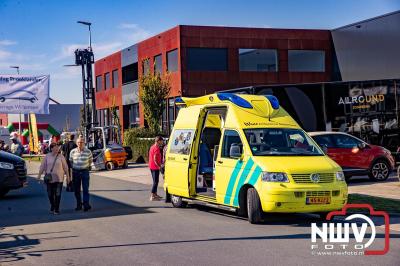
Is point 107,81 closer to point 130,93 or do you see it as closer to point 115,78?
point 115,78

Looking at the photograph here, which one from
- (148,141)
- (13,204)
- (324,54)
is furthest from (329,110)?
(324,54)

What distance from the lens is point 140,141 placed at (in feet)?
122

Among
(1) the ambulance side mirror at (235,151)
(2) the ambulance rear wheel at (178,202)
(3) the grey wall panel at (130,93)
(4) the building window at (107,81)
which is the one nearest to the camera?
(1) the ambulance side mirror at (235,151)

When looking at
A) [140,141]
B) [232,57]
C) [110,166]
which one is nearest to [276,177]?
[110,166]

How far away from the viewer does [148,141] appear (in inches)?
1431

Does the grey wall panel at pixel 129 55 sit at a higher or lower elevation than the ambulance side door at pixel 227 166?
higher

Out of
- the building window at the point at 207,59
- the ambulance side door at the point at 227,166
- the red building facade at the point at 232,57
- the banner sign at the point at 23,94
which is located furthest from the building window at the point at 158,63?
the ambulance side door at the point at 227,166

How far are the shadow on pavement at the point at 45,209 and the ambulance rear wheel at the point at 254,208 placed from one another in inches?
127

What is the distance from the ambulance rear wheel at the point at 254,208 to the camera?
11133 millimetres

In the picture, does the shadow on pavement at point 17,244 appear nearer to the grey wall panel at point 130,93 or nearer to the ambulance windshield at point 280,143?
the ambulance windshield at point 280,143

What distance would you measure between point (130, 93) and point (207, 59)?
1162cm

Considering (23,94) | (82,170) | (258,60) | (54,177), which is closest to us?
(54,177)

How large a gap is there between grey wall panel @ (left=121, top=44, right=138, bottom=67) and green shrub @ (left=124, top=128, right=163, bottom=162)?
13509 millimetres

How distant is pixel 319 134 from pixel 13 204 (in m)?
9.38
